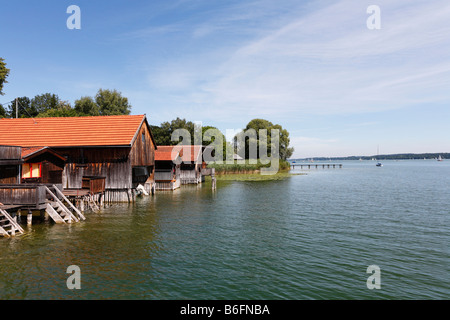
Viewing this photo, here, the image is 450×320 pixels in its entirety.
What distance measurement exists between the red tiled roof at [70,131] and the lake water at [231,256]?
25.0 feet

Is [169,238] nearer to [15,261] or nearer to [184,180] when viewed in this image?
[15,261]

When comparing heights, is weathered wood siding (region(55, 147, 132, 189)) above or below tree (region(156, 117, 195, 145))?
below

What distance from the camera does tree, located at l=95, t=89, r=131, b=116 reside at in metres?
81.6

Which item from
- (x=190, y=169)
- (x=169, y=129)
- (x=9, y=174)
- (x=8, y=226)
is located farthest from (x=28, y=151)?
(x=169, y=129)

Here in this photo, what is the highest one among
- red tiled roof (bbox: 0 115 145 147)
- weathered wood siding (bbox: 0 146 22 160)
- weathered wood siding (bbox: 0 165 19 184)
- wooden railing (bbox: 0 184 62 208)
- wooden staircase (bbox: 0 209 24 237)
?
red tiled roof (bbox: 0 115 145 147)

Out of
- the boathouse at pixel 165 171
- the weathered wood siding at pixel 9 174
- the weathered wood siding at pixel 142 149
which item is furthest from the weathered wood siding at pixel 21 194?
the boathouse at pixel 165 171

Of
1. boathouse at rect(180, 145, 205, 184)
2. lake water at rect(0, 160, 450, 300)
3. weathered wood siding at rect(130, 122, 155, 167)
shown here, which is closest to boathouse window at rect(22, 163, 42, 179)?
lake water at rect(0, 160, 450, 300)

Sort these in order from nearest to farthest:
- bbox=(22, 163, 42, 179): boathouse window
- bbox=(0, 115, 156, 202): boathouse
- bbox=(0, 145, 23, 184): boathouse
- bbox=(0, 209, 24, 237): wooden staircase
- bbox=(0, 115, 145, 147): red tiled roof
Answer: bbox=(0, 209, 24, 237): wooden staircase
bbox=(0, 145, 23, 184): boathouse
bbox=(22, 163, 42, 179): boathouse window
bbox=(0, 115, 156, 202): boathouse
bbox=(0, 115, 145, 147): red tiled roof

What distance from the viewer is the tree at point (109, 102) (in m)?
81.6

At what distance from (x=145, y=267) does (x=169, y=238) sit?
455cm

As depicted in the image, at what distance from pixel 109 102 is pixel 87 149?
193ft

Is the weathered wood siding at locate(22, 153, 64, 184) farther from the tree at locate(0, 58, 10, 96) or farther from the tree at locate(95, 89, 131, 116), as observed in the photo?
the tree at locate(95, 89, 131, 116)

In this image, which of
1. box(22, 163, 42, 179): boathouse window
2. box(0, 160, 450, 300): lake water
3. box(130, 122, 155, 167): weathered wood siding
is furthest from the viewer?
box(130, 122, 155, 167): weathered wood siding
